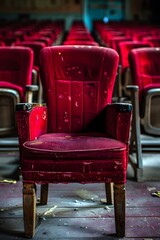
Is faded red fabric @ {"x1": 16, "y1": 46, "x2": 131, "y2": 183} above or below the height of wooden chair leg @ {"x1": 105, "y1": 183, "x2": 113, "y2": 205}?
above

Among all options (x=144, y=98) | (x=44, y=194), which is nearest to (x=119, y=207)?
(x=44, y=194)

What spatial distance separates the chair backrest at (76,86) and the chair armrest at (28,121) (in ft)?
0.79

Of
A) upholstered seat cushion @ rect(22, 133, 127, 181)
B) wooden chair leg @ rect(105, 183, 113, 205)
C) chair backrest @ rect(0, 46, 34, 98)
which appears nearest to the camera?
upholstered seat cushion @ rect(22, 133, 127, 181)

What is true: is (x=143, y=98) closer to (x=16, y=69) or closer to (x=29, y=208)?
(x=16, y=69)

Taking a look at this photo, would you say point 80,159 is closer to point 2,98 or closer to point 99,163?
point 99,163

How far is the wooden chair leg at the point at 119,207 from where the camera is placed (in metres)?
2.48

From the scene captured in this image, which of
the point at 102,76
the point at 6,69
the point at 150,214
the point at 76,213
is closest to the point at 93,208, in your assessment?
the point at 76,213

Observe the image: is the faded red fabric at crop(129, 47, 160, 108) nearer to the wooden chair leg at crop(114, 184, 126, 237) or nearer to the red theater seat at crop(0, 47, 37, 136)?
the red theater seat at crop(0, 47, 37, 136)

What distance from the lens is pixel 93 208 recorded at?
114 inches

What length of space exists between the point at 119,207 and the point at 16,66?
1736mm

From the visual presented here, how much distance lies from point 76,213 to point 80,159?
0.51 metres

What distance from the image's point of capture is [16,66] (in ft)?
12.6

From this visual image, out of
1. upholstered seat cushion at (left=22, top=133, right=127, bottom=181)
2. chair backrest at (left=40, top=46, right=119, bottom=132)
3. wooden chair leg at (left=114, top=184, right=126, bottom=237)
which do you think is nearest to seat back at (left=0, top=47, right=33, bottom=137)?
chair backrest at (left=40, top=46, right=119, bottom=132)

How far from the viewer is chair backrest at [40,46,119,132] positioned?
3053 mm
